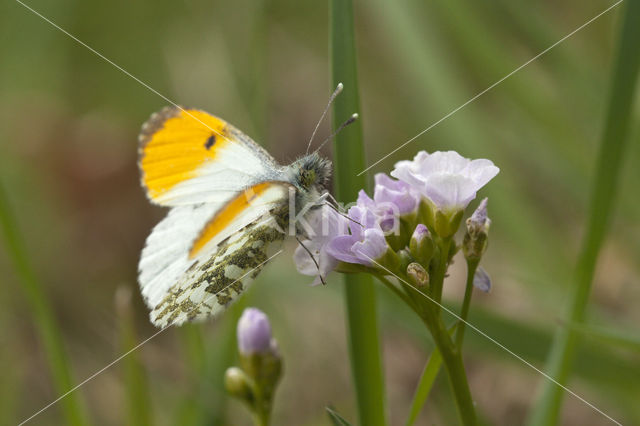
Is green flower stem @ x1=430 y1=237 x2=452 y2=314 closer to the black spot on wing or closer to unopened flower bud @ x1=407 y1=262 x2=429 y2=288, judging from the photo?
unopened flower bud @ x1=407 y1=262 x2=429 y2=288

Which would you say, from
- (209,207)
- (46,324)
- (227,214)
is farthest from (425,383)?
(46,324)

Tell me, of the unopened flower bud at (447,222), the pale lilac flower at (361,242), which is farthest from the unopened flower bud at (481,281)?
the pale lilac flower at (361,242)

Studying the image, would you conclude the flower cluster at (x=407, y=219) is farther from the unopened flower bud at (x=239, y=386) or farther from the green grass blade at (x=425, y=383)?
the unopened flower bud at (x=239, y=386)

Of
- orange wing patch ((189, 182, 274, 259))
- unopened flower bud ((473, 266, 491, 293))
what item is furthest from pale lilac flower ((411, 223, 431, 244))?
orange wing patch ((189, 182, 274, 259))

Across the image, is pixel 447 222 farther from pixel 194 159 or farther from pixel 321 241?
pixel 194 159

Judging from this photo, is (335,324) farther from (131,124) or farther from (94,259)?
(131,124)

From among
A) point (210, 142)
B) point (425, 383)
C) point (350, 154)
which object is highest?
point (210, 142)

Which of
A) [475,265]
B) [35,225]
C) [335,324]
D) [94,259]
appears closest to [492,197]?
[335,324]
